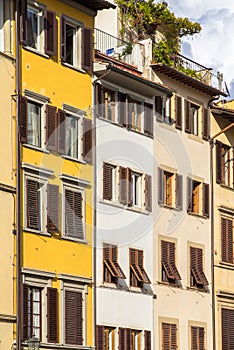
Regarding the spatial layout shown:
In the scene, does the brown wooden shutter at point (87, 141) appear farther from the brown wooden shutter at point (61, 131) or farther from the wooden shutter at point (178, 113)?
the wooden shutter at point (178, 113)

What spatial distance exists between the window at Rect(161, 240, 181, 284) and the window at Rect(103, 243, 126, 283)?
3.04 m

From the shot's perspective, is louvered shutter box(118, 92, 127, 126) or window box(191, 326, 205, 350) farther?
window box(191, 326, 205, 350)

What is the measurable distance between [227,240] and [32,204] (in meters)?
12.5

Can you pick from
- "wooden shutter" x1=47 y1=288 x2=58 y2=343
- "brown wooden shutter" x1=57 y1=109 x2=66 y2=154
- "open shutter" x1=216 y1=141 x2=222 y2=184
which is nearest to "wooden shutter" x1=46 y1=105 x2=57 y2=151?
"brown wooden shutter" x1=57 y1=109 x2=66 y2=154

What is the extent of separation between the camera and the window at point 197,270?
4541 cm

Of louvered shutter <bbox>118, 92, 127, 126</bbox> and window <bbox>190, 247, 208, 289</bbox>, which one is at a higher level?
louvered shutter <bbox>118, 92, 127, 126</bbox>

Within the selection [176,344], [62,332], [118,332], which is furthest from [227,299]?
[62,332]

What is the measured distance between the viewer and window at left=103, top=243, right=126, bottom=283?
40500mm

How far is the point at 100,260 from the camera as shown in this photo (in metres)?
40.4

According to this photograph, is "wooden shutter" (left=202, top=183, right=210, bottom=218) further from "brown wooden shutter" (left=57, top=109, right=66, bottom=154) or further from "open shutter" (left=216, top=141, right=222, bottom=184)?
"brown wooden shutter" (left=57, top=109, right=66, bottom=154)

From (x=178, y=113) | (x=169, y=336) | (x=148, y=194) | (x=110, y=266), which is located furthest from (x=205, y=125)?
(x=110, y=266)

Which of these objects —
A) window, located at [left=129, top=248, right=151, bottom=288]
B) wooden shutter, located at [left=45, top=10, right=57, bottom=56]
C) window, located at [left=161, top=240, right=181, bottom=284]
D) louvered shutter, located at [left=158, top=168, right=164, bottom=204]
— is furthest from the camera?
louvered shutter, located at [left=158, top=168, right=164, bottom=204]

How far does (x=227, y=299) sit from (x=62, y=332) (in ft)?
35.7

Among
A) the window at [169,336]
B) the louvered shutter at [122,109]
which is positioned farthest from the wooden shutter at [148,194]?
the window at [169,336]
